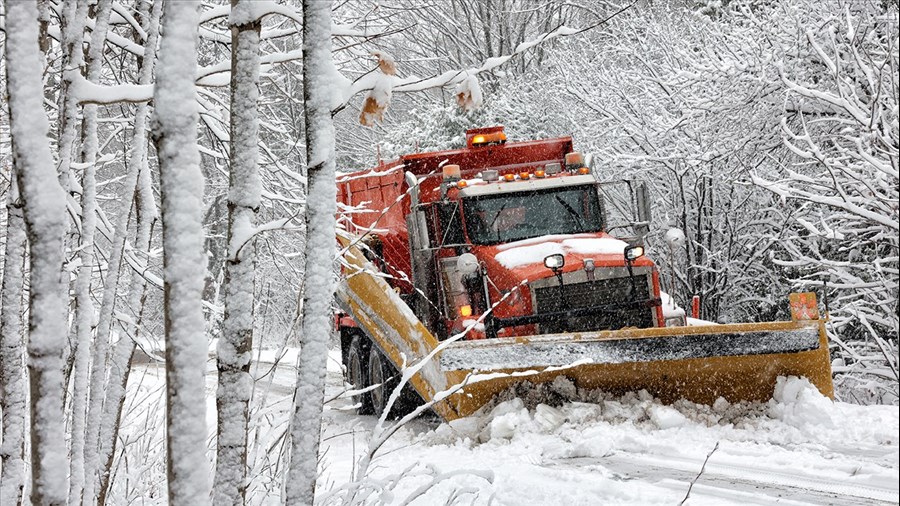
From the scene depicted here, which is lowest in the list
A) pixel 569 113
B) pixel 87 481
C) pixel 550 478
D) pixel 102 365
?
pixel 550 478

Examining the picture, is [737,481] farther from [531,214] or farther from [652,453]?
[531,214]

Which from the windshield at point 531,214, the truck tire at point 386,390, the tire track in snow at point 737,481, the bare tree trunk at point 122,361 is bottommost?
the tire track in snow at point 737,481

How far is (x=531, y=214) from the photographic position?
9.95 metres

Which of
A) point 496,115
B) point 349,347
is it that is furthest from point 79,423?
point 496,115

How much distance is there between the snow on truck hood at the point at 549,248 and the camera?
30.4 feet

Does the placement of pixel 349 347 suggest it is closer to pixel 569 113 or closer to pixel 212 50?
pixel 212 50

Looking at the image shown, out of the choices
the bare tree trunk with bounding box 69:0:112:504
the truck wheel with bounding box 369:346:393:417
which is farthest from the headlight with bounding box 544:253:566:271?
the bare tree trunk with bounding box 69:0:112:504

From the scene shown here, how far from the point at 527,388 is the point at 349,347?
4114 mm

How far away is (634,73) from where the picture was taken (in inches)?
644

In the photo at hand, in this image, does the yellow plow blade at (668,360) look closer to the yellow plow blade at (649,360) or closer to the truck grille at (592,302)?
the yellow plow blade at (649,360)

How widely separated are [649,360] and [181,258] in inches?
253

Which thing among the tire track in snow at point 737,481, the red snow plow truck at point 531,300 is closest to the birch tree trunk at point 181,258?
the tire track in snow at point 737,481

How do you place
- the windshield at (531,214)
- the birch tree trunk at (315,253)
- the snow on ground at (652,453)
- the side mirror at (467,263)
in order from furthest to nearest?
the windshield at (531,214) → the side mirror at (467,263) → the snow on ground at (652,453) → the birch tree trunk at (315,253)

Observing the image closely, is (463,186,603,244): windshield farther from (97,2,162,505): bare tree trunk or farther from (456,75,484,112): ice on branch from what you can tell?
(456,75,484,112): ice on branch
